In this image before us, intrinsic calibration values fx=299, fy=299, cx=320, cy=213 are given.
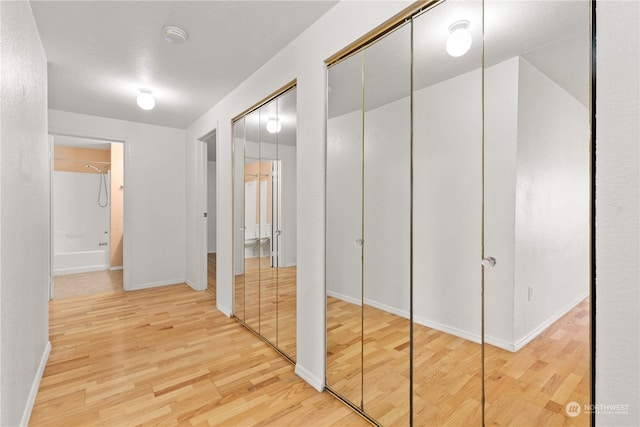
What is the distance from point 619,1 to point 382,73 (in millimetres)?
984

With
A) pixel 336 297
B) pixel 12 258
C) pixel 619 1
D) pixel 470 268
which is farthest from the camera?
pixel 336 297

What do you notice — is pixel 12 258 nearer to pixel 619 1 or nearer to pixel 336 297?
pixel 336 297

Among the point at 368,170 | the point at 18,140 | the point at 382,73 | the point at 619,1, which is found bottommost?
the point at 368,170

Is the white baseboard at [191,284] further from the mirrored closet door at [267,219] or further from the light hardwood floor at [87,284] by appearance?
the mirrored closet door at [267,219]

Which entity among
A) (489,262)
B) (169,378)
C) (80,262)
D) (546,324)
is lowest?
(169,378)

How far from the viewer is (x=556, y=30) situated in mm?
1040

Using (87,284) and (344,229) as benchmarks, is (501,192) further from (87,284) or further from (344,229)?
(87,284)

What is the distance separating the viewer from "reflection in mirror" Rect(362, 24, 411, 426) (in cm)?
160

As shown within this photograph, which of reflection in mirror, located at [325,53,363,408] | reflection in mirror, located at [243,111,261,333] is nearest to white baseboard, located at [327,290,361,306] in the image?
reflection in mirror, located at [325,53,363,408]

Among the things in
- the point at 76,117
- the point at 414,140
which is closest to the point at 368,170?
the point at 414,140

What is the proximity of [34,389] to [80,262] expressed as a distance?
452 centimetres

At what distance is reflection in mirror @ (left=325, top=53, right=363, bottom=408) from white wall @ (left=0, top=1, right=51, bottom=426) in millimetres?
1586

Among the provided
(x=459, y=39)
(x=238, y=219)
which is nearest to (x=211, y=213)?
(x=238, y=219)

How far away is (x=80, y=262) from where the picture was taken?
219 inches
